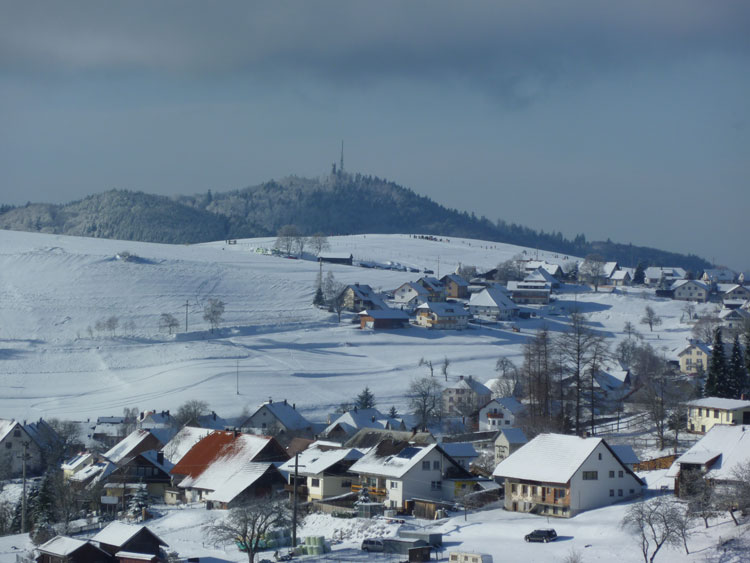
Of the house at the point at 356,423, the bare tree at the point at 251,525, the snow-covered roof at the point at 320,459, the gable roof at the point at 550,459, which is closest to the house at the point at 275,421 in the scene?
the house at the point at 356,423

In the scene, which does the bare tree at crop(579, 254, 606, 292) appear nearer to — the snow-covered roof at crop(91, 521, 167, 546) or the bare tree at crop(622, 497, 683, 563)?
the bare tree at crop(622, 497, 683, 563)

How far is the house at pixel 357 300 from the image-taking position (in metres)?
95.8

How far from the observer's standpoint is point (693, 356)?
243 feet

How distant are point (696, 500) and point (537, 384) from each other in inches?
940

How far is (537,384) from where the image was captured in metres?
51.8

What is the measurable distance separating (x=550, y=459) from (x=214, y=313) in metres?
55.3

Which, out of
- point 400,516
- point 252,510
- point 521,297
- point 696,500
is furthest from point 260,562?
point 521,297

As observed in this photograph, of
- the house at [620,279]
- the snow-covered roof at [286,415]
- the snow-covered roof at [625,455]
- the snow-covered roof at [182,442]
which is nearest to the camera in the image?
the snow-covered roof at [625,455]

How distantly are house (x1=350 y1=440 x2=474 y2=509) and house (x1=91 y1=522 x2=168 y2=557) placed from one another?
902cm

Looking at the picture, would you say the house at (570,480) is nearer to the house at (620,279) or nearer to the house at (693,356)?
the house at (693,356)

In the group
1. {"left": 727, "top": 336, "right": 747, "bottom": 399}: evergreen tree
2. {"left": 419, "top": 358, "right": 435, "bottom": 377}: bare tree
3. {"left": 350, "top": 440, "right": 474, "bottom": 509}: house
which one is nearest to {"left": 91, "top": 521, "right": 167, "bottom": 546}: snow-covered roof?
{"left": 350, "top": 440, "right": 474, "bottom": 509}: house

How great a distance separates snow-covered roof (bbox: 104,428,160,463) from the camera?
1810 inches

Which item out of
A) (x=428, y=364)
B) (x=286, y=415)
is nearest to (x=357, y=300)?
(x=428, y=364)

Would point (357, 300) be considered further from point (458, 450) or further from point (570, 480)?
point (570, 480)
